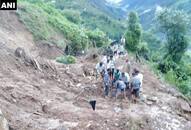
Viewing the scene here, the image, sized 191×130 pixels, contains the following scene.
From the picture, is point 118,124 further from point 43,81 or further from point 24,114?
point 43,81

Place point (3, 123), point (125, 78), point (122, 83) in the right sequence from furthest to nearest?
point (125, 78) < point (122, 83) < point (3, 123)

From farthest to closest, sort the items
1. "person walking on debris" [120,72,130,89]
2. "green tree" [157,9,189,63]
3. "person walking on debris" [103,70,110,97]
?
"green tree" [157,9,189,63] → "person walking on debris" [103,70,110,97] → "person walking on debris" [120,72,130,89]

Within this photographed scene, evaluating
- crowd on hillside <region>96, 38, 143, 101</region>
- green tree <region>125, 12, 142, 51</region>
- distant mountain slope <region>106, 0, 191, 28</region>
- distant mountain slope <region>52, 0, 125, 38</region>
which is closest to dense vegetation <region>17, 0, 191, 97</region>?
green tree <region>125, 12, 142, 51</region>

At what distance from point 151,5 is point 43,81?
109659mm

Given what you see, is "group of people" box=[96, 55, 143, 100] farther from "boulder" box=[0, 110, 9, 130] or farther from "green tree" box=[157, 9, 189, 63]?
"green tree" box=[157, 9, 189, 63]

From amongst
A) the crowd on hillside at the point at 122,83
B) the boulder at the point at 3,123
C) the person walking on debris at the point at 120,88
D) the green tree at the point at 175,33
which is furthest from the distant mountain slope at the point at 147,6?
the boulder at the point at 3,123

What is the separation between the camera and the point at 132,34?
1559 inches

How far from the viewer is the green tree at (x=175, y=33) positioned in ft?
130

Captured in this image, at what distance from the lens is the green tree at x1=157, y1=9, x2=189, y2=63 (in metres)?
39.8

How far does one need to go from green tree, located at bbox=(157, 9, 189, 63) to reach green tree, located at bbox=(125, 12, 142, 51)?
2.80 metres

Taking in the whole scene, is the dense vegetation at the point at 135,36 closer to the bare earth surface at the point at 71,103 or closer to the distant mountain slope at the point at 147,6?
the bare earth surface at the point at 71,103

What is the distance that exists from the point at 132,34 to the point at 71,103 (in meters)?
22.7

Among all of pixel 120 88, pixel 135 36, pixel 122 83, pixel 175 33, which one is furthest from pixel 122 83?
pixel 175 33

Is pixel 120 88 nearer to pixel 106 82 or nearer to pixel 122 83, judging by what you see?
pixel 122 83
